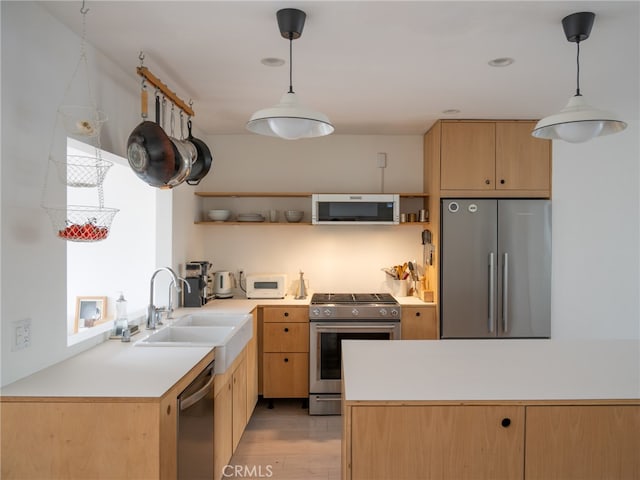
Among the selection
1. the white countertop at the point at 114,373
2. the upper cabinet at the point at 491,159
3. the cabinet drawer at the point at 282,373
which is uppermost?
the upper cabinet at the point at 491,159

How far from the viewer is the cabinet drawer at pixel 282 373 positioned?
3.74m

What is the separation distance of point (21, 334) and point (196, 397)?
30.1 inches

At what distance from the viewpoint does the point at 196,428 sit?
203cm

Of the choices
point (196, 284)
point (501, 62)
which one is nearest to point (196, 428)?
point (196, 284)

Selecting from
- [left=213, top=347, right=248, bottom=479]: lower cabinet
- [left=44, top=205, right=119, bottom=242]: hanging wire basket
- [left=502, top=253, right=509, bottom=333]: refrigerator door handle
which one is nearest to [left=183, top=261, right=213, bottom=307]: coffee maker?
[left=213, top=347, right=248, bottom=479]: lower cabinet

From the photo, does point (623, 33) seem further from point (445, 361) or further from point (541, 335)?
point (541, 335)

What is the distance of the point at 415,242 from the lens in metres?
4.26

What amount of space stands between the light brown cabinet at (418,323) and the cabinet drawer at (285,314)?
83cm

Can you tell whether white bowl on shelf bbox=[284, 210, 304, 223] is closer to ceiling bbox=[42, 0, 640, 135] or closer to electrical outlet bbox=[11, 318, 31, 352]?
ceiling bbox=[42, 0, 640, 135]

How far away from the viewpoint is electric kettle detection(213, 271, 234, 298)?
4059 mm

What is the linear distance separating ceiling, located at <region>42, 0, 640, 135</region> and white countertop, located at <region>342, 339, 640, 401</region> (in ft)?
5.08

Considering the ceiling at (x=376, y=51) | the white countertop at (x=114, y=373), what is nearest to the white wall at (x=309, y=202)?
the ceiling at (x=376, y=51)

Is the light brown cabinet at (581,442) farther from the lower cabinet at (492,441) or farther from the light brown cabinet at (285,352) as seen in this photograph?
the light brown cabinet at (285,352)

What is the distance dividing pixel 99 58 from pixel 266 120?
1151 mm
